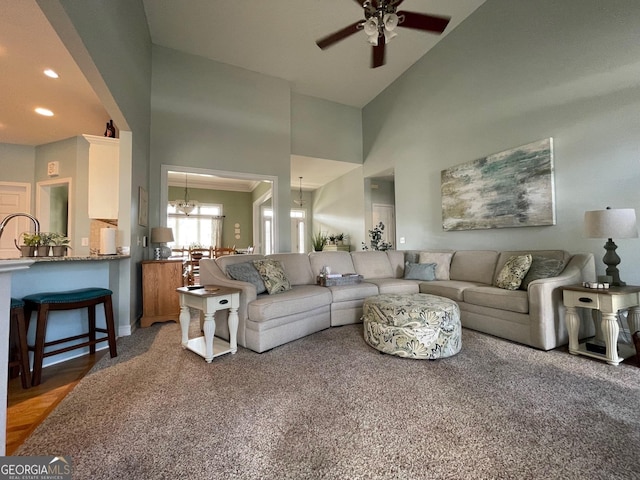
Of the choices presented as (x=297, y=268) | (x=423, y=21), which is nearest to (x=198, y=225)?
(x=297, y=268)

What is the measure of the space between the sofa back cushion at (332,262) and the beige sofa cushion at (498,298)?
155cm

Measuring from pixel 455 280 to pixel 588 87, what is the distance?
2.53m

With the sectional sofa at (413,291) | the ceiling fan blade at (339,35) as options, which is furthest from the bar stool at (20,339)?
the ceiling fan blade at (339,35)

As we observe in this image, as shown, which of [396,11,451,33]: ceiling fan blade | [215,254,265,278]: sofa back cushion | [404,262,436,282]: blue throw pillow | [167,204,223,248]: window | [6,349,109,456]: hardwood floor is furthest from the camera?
[167,204,223,248]: window

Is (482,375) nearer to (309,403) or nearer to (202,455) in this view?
(309,403)

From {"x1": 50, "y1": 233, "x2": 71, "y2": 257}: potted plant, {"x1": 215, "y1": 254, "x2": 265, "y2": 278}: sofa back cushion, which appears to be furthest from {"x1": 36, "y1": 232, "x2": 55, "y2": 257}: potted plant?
{"x1": 215, "y1": 254, "x2": 265, "y2": 278}: sofa back cushion

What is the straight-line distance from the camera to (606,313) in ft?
7.18

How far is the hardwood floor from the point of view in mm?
1471

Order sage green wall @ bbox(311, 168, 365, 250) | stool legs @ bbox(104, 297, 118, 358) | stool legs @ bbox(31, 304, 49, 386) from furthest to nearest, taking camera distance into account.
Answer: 1. sage green wall @ bbox(311, 168, 365, 250)
2. stool legs @ bbox(104, 297, 118, 358)
3. stool legs @ bbox(31, 304, 49, 386)

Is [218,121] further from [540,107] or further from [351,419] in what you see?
Result: [351,419]

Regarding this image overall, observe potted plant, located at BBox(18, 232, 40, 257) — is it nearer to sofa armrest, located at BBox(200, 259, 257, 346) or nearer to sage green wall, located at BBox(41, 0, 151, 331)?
sage green wall, located at BBox(41, 0, 151, 331)

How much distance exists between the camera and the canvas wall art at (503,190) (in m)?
3.22

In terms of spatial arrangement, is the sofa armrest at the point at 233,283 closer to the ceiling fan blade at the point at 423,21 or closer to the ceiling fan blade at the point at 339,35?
the ceiling fan blade at the point at 339,35

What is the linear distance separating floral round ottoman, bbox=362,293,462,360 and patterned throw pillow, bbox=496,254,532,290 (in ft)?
2.99
